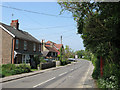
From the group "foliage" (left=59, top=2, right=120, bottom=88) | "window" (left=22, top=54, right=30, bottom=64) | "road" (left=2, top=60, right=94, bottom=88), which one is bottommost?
"road" (left=2, top=60, right=94, bottom=88)

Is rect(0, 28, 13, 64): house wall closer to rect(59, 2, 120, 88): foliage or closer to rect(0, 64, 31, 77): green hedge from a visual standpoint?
rect(0, 64, 31, 77): green hedge

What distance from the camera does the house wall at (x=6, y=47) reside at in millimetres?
27369

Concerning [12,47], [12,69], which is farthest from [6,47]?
[12,69]

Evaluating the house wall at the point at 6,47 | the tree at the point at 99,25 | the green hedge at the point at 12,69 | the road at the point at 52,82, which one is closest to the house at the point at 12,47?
the house wall at the point at 6,47

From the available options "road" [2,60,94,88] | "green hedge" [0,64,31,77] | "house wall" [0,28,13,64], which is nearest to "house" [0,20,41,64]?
"house wall" [0,28,13,64]

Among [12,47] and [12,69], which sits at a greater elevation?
[12,47]

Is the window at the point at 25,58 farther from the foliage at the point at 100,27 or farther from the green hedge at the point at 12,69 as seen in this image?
the foliage at the point at 100,27

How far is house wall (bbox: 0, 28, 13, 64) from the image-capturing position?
27369mm

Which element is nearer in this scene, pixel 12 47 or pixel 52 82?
pixel 52 82

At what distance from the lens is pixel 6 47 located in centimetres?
2786

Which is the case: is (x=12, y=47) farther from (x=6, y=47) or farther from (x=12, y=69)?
(x=12, y=69)

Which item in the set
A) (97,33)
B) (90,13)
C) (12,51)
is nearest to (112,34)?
(97,33)

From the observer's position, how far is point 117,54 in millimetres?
7922

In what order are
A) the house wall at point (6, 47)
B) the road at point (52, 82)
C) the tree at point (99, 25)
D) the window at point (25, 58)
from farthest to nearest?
1. the window at point (25, 58)
2. the house wall at point (6, 47)
3. the road at point (52, 82)
4. the tree at point (99, 25)
